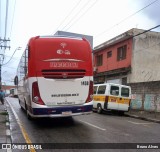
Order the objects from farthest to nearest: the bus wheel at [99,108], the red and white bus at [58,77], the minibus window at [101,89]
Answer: the bus wheel at [99,108] → the minibus window at [101,89] → the red and white bus at [58,77]

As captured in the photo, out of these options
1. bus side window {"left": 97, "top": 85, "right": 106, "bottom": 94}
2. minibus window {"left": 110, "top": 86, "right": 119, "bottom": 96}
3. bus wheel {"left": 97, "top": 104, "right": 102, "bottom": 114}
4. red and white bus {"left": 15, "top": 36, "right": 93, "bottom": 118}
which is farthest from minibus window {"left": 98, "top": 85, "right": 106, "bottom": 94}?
red and white bus {"left": 15, "top": 36, "right": 93, "bottom": 118}

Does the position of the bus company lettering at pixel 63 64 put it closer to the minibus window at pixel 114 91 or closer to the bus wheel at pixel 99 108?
the minibus window at pixel 114 91

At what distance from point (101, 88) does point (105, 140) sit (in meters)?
10.4

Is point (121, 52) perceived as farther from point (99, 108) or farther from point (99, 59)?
point (99, 108)

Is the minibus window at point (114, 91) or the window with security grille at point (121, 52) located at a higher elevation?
the window with security grille at point (121, 52)

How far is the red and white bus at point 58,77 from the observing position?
32.9 ft

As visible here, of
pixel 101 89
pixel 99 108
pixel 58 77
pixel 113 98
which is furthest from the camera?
pixel 101 89

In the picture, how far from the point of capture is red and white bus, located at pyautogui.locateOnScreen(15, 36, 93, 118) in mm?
10016

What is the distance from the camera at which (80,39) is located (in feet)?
36.4

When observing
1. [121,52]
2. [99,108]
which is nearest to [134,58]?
[121,52]

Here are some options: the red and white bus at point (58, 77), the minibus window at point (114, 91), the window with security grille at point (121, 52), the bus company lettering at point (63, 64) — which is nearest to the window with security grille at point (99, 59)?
the window with security grille at point (121, 52)

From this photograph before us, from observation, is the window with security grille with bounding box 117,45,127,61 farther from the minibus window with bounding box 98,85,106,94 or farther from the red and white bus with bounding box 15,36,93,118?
the red and white bus with bounding box 15,36,93,118

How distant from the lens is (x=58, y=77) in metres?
10.2

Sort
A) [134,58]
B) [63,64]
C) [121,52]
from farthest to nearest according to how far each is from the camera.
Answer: [121,52] < [134,58] < [63,64]
